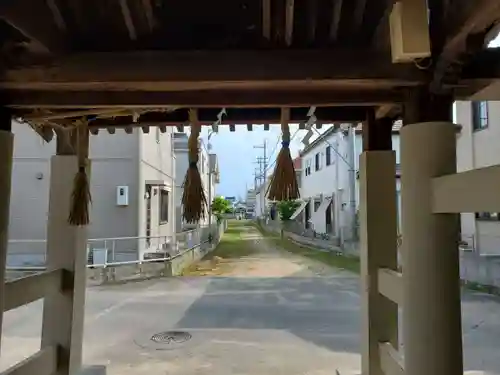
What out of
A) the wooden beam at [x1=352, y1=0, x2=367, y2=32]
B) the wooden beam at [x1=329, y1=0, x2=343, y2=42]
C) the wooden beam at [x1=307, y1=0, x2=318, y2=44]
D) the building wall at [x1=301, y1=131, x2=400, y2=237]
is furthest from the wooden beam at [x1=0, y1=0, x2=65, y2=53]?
the building wall at [x1=301, y1=131, x2=400, y2=237]

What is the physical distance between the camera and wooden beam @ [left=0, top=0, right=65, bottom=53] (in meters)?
1.82

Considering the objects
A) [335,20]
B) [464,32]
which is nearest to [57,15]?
[335,20]

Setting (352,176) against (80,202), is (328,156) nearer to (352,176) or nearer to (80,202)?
(352,176)

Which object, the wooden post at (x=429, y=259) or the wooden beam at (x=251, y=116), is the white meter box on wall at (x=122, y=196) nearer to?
the wooden beam at (x=251, y=116)

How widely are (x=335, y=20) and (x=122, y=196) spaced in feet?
28.8

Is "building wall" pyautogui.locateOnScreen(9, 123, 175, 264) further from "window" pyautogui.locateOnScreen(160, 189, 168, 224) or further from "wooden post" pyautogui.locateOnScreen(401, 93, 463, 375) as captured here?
"wooden post" pyautogui.locateOnScreen(401, 93, 463, 375)

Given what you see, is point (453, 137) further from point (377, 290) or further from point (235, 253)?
point (235, 253)

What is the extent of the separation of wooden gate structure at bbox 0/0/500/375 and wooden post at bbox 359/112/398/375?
0.84 meters

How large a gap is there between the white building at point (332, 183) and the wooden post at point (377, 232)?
8.67 meters

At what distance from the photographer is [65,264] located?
11.9 feet

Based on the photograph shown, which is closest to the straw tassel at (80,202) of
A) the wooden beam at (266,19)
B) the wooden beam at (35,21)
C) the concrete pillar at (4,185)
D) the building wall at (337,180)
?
the concrete pillar at (4,185)

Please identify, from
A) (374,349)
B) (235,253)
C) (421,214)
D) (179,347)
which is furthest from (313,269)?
(421,214)

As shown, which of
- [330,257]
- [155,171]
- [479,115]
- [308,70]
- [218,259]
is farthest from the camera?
[218,259]

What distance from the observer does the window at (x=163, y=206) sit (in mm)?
13391
